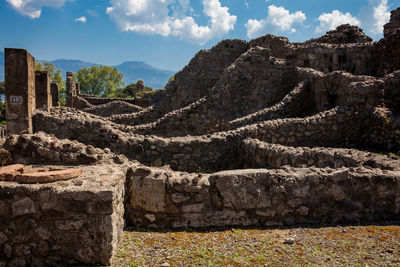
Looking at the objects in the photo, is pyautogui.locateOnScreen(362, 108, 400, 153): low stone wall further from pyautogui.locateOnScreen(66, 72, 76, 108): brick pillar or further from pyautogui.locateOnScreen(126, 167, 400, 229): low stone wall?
pyautogui.locateOnScreen(66, 72, 76, 108): brick pillar

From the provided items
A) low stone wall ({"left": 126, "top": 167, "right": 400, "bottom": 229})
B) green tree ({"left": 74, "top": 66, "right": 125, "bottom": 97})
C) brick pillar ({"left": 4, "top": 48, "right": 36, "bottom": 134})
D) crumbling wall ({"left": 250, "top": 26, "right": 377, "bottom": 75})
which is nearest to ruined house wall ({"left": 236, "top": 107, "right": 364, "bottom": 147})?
low stone wall ({"left": 126, "top": 167, "right": 400, "bottom": 229})

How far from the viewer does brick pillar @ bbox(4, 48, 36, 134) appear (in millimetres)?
8945

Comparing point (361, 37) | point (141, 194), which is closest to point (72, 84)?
point (361, 37)

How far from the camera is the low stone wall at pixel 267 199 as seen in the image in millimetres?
4289

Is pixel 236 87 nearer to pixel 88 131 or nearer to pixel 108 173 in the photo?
pixel 88 131

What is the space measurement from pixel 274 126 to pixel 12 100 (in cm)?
732

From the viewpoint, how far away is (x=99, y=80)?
6862cm

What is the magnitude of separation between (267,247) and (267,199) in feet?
2.46

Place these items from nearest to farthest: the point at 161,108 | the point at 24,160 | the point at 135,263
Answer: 1. the point at 135,263
2. the point at 24,160
3. the point at 161,108

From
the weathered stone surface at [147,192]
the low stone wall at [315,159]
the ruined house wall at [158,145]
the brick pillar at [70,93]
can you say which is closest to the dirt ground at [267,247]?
the weathered stone surface at [147,192]

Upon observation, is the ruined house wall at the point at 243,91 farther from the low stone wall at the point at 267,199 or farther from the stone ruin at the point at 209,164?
the low stone wall at the point at 267,199

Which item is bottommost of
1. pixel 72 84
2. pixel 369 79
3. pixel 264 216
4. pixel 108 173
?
pixel 264 216

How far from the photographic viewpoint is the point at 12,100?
29.8 ft

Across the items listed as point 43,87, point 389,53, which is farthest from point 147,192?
point 389,53
